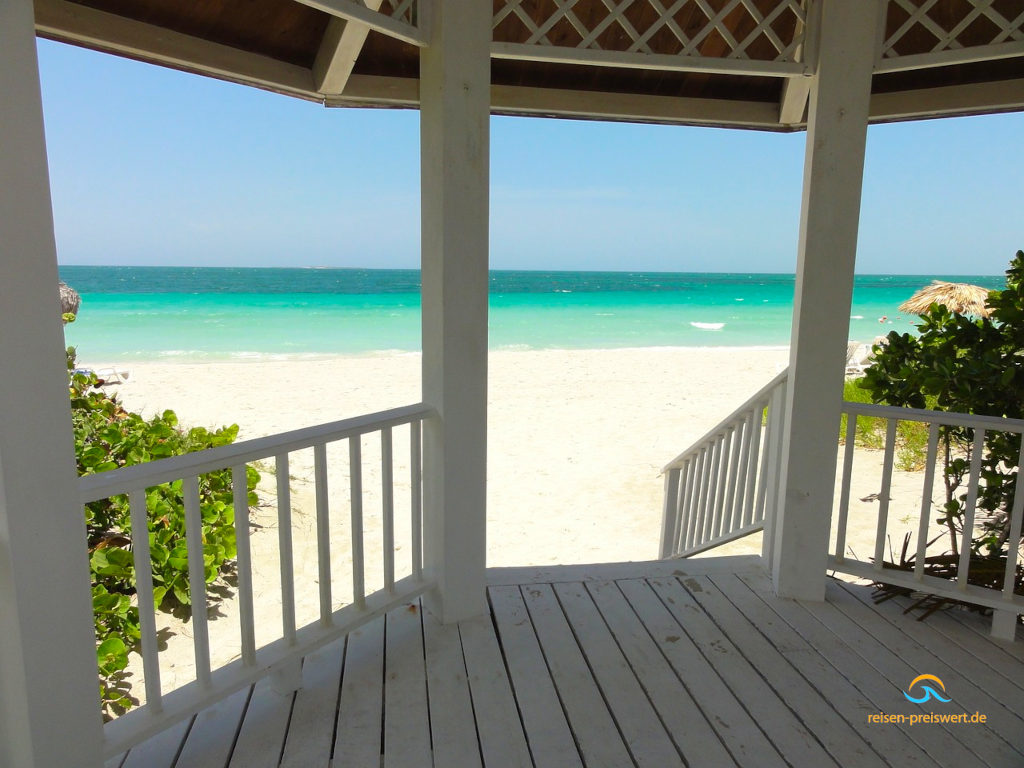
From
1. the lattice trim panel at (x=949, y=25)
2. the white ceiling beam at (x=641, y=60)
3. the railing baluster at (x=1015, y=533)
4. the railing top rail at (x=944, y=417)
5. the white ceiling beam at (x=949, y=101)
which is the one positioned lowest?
the railing baluster at (x=1015, y=533)

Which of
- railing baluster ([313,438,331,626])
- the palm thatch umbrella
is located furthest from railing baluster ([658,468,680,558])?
the palm thatch umbrella

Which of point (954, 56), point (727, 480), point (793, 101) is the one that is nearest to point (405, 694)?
point (727, 480)

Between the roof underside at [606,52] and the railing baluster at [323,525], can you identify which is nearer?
the railing baluster at [323,525]

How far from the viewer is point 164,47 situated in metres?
2.41

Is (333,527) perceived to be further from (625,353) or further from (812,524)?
(625,353)

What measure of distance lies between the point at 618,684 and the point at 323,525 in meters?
1.12

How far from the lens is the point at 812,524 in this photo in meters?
2.72

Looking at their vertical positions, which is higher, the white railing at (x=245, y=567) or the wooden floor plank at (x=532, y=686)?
the white railing at (x=245, y=567)

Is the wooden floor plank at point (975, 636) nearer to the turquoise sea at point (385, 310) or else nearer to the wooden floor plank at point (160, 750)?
the wooden floor plank at point (160, 750)

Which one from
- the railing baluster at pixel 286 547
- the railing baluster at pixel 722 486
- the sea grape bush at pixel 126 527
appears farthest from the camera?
the railing baluster at pixel 722 486

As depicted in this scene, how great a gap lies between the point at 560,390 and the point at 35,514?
9.67 m

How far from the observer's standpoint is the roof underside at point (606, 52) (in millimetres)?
2363

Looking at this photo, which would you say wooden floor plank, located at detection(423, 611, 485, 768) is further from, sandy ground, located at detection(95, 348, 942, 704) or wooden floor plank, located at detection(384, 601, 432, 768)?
sandy ground, located at detection(95, 348, 942, 704)

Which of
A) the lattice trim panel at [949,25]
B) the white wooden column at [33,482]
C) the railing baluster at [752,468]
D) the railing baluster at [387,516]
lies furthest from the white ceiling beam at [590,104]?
the white wooden column at [33,482]
